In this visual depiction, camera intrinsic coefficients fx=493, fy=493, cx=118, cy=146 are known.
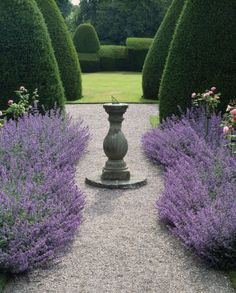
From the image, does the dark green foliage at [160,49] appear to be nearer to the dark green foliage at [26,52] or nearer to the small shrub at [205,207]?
the dark green foliage at [26,52]

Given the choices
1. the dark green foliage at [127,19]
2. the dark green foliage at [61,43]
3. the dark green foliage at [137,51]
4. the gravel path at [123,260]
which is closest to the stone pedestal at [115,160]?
the gravel path at [123,260]

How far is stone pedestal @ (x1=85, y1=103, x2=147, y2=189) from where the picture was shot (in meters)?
6.67

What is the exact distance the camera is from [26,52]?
10.3 meters

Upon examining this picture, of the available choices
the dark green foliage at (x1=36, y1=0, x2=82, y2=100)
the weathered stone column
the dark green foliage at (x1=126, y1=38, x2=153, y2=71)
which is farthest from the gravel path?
the dark green foliage at (x1=126, y1=38, x2=153, y2=71)

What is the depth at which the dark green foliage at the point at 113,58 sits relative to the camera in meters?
35.2

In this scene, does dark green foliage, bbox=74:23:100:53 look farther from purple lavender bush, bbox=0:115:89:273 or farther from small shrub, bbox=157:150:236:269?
small shrub, bbox=157:150:236:269

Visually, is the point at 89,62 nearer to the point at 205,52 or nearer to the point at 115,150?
the point at 205,52

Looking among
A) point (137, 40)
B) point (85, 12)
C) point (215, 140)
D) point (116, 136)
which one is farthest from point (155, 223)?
point (85, 12)

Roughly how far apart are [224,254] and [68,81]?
44.2ft

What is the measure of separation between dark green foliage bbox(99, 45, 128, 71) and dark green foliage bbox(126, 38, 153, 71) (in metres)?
0.65

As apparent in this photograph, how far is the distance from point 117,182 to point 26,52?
4792mm

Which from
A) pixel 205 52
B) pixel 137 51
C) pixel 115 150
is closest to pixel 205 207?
pixel 115 150

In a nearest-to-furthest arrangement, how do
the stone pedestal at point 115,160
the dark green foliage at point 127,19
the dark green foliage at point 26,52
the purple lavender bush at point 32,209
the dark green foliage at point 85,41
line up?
the purple lavender bush at point 32,209, the stone pedestal at point 115,160, the dark green foliage at point 26,52, the dark green foliage at point 85,41, the dark green foliage at point 127,19

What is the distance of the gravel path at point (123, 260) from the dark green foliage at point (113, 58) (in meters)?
29.7
